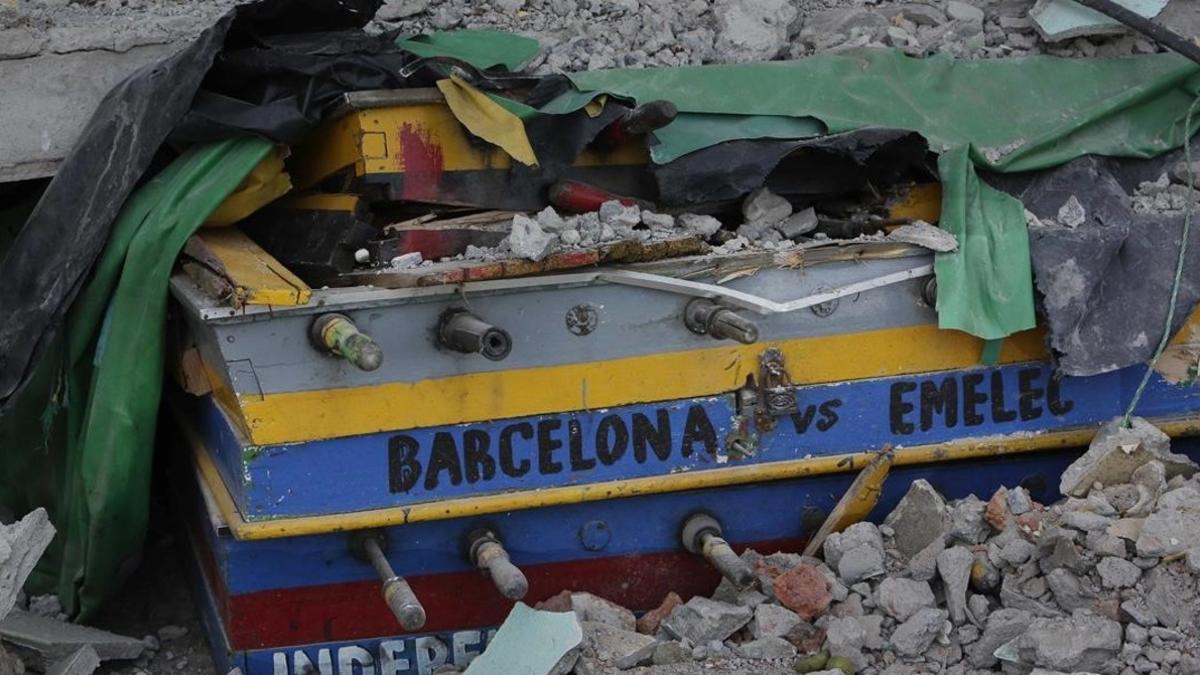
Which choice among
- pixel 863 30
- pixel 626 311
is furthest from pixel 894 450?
pixel 863 30

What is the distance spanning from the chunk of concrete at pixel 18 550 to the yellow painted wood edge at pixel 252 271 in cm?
73

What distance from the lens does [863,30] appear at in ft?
16.7

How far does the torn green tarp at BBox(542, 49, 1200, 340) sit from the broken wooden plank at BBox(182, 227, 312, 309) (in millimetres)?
812

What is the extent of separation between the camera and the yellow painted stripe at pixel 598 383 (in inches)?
151

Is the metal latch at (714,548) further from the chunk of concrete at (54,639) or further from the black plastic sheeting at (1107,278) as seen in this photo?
the chunk of concrete at (54,639)

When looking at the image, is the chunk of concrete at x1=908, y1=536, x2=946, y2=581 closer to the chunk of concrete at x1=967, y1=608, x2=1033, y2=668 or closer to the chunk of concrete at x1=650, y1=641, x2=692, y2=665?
the chunk of concrete at x1=967, y1=608, x2=1033, y2=668

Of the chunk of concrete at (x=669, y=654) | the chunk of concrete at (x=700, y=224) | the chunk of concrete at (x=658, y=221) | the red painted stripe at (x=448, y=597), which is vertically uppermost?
the chunk of concrete at (x=658, y=221)

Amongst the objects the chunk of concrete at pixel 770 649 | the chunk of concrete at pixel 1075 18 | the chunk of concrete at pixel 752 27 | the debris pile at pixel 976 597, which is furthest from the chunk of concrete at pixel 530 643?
the chunk of concrete at pixel 1075 18

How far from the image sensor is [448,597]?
4199 millimetres

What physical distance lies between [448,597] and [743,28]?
76.3 inches

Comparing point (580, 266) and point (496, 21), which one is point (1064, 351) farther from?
point (496, 21)

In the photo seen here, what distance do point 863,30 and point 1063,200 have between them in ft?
3.15

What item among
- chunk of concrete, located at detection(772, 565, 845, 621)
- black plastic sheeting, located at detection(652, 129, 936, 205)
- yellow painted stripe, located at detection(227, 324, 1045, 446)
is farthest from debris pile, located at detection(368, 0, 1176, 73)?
chunk of concrete, located at detection(772, 565, 845, 621)

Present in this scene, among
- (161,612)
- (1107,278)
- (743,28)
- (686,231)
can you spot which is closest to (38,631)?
(161,612)
